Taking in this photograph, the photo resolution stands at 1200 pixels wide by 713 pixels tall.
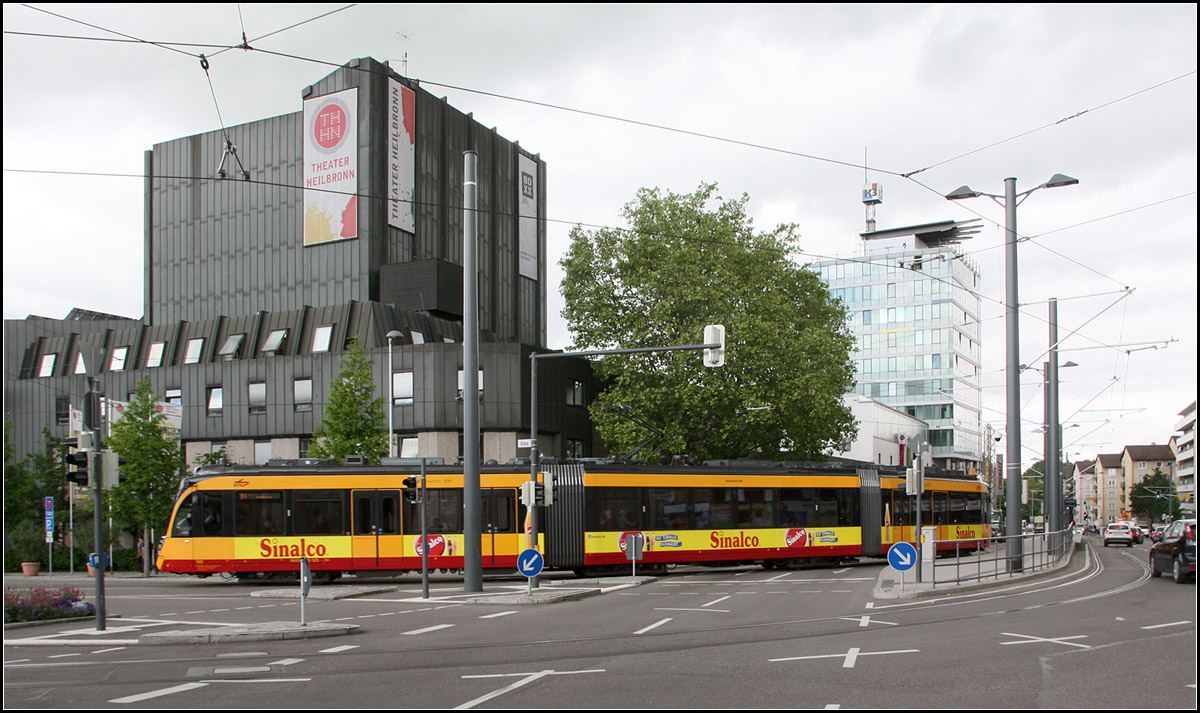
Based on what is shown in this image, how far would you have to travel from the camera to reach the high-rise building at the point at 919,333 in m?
93.1

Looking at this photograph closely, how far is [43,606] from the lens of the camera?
1852cm

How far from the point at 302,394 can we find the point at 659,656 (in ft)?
129

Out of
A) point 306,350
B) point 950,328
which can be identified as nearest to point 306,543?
point 306,350

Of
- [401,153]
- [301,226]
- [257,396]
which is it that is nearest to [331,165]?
[401,153]

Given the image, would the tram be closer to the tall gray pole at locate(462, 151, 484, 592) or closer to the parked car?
the tall gray pole at locate(462, 151, 484, 592)

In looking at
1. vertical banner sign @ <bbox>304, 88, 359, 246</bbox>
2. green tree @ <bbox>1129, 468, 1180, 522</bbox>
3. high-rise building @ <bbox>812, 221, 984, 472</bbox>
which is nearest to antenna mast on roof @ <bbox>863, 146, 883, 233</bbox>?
high-rise building @ <bbox>812, 221, 984, 472</bbox>

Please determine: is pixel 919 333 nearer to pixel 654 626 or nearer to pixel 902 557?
pixel 902 557

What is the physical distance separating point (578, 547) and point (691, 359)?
14980 millimetres

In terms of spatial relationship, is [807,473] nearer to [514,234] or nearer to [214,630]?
[214,630]

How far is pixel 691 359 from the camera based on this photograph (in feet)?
138

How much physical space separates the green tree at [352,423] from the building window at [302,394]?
11054 millimetres

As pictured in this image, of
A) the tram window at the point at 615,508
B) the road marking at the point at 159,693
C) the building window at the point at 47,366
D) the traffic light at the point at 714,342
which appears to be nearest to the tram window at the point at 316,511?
the tram window at the point at 615,508

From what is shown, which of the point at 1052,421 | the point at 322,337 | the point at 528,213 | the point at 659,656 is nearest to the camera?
the point at 659,656

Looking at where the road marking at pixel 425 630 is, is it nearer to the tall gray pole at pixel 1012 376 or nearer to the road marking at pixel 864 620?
the road marking at pixel 864 620
